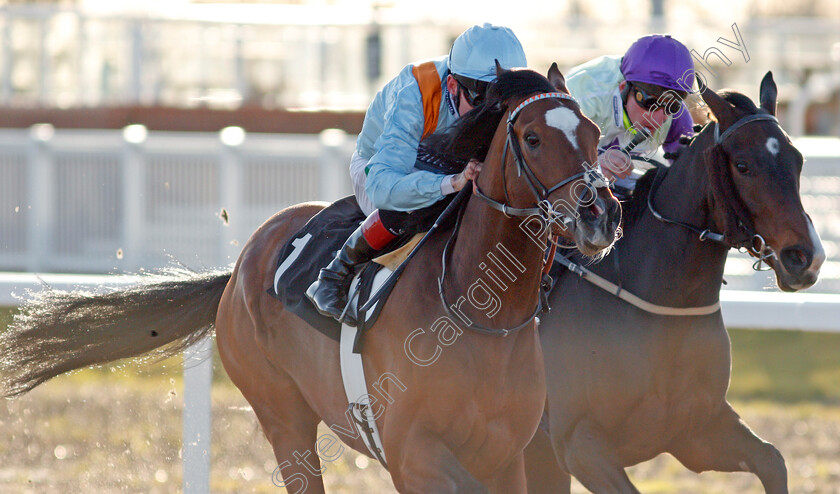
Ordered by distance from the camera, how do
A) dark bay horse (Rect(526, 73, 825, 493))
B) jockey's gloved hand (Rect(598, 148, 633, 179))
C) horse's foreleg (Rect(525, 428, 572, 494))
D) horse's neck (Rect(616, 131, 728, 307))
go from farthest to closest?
1. horse's foreleg (Rect(525, 428, 572, 494))
2. jockey's gloved hand (Rect(598, 148, 633, 179))
3. horse's neck (Rect(616, 131, 728, 307))
4. dark bay horse (Rect(526, 73, 825, 493))

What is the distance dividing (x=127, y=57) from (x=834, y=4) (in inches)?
796

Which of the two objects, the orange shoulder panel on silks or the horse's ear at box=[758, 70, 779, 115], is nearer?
the orange shoulder panel on silks

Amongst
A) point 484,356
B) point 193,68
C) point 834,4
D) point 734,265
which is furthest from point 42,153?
point 834,4

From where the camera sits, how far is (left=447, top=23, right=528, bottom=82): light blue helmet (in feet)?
9.78

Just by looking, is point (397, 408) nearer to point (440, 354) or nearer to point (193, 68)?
point (440, 354)

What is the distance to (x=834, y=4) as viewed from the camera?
88.5ft

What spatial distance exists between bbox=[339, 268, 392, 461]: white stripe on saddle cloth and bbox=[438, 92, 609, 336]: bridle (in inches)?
9.9

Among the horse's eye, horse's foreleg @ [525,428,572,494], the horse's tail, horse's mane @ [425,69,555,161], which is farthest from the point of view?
the horse's tail

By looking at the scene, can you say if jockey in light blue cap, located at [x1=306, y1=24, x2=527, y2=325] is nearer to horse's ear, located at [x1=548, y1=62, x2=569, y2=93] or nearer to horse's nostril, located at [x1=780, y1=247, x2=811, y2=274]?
horse's ear, located at [x1=548, y1=62, x2=569, y2=93]

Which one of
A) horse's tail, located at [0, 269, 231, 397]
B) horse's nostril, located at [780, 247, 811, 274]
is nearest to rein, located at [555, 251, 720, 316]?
horse's nostril, located at [780, 247, 811, 274]

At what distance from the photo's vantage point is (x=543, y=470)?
388 cm

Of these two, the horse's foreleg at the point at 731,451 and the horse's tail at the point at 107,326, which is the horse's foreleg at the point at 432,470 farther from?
the horse's tail at the point at 107,326

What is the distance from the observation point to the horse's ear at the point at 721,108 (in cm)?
340

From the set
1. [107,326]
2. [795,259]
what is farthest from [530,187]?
[107,326]
